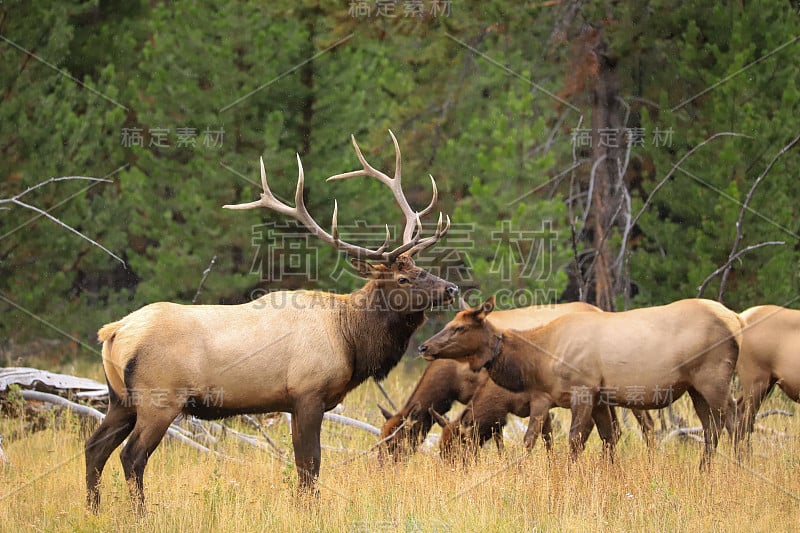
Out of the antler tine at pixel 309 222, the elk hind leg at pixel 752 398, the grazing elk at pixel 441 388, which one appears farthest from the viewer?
the grazing elk at pixel 441 388

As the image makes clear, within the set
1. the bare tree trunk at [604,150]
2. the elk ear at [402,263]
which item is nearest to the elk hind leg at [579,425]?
the elk ear at [402,263]

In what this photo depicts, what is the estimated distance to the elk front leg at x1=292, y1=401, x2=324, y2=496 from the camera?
727 cm

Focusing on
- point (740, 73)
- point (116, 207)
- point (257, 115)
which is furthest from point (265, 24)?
point (740, 73)

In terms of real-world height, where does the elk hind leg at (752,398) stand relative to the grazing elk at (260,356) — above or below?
below

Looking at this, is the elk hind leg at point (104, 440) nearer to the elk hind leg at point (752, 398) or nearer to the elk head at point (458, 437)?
the elk head at point (458, 437)

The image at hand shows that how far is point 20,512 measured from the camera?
6855 mm

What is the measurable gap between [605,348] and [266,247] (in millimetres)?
7288

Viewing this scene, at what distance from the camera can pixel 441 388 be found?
31.8ft

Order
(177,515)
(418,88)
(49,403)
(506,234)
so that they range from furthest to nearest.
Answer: (418,88)
(506,234)
(49,403)
(177,515)

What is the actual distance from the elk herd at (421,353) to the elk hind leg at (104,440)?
0.03 feet

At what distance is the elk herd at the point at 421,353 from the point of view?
7.06 m

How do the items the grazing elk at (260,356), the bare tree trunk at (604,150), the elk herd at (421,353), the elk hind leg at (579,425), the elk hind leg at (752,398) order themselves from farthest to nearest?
the bare tree trunk at (604,150) → the elk hind leg at (752,398) → the elk hind leg at (579,425) → the elk herd at (421,353) → the grazing elk at (260,356)

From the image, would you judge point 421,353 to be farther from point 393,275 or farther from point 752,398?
point 752,398

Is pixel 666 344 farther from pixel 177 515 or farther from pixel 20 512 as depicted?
pixel 20 512
